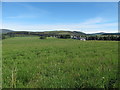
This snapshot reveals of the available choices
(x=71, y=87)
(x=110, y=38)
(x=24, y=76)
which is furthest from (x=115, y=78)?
(x=110, y=38)

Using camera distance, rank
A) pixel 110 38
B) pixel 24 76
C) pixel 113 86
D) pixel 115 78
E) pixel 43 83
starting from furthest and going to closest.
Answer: pixel 110 38 → pixel 24 76 → pixel 115 78 → pixel 43 83 → pixel 113 86

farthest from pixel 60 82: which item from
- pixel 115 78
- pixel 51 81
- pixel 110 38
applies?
pixel 110 38

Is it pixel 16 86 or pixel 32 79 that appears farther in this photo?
pixel 32 79

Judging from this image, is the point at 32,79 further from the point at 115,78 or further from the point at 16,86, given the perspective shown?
the point at 115,78

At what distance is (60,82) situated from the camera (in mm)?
3289

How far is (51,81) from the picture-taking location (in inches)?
134

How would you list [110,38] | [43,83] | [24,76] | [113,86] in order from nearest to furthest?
[113,86]
[43,83]
[24,76]
[110,38]

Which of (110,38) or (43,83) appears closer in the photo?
(43,83)

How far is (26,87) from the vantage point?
10.4ft

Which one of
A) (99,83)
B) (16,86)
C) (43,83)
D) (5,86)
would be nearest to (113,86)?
(99,83)

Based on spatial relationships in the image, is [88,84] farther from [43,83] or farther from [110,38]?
[110,38]

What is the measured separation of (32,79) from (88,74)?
2.10 m

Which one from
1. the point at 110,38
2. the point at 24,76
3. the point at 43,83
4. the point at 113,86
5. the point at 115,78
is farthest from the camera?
the point at 110,38

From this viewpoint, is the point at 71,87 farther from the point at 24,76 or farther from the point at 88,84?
the point at 24,76
